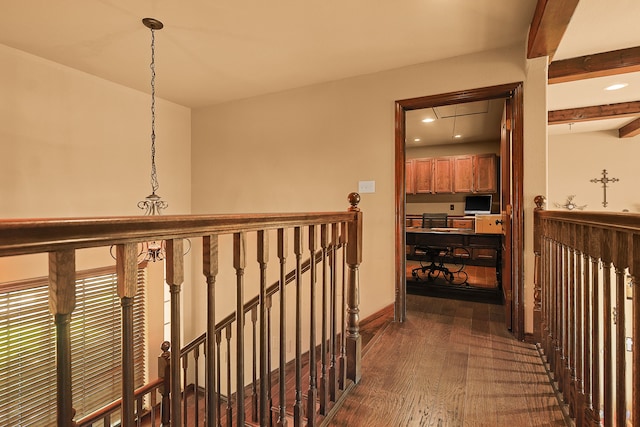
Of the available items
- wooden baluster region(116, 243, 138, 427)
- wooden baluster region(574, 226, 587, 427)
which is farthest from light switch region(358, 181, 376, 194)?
wooden baluster region(116, 243, 138, 427)

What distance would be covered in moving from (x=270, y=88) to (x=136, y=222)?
326cm

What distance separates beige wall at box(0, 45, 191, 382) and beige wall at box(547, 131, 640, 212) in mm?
6021

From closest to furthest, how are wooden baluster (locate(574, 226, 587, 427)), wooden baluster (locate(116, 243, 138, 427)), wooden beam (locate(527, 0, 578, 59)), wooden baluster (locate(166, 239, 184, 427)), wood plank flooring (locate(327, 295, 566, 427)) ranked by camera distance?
1. wooden baluster (locate(116, 243, 138, 427))
2. wooden baluster (locate(166, 239, 184, 427))
3. wooden baluster (locate(574, 226, 587, 427))
4. wood plank flooring (locate(327, 295, 566, 427))
5. wooden beam (locate(527, 0, 578, 59))

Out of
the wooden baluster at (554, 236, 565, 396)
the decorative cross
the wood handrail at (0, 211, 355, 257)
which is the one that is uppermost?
the decorative cross

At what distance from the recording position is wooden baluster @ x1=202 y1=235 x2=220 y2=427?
0.89 m

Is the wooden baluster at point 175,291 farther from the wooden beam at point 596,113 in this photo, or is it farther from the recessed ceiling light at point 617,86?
the wooden beam at point 596,113

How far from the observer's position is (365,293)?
127 inches

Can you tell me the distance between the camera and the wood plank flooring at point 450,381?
64.0 inches

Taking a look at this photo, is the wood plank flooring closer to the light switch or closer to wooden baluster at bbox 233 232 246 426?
wooden baluster at bbox 233 232 246 426

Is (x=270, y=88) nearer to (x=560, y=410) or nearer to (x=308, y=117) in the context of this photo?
(x=308, y=117)

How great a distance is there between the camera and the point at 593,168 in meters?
5.52

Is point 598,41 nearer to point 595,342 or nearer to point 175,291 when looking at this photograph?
point 595,342

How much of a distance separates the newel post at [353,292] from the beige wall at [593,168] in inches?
194

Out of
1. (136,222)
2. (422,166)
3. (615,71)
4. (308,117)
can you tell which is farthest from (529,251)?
(422,166)
